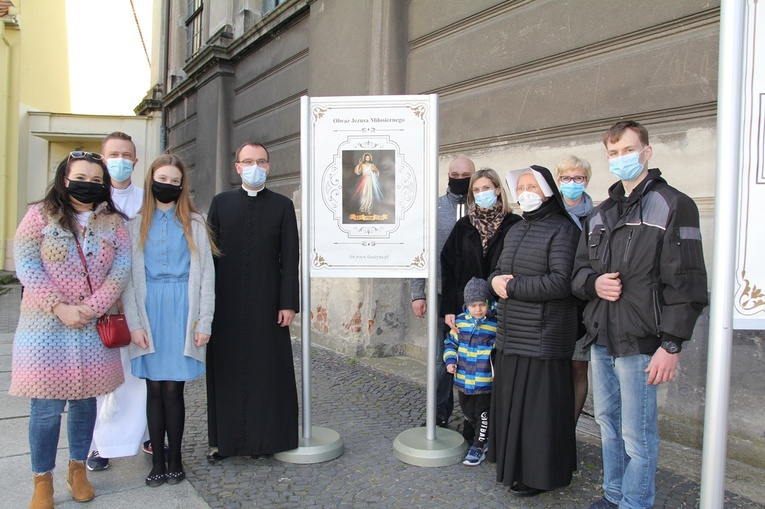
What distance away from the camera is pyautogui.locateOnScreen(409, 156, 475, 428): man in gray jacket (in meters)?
4.03

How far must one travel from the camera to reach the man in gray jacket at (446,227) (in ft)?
13.2

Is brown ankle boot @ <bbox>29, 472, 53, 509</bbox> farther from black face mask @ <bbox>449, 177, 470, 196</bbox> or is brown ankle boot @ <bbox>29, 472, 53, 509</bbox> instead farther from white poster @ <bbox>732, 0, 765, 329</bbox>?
white poster @ <bbox>732, 0, 765, 329</bbox>

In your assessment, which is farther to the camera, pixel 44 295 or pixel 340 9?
pixel 340 9

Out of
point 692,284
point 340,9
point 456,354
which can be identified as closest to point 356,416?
point 456,354

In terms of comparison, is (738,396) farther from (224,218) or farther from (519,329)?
(224,218)

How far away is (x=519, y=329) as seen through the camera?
306 centimetres

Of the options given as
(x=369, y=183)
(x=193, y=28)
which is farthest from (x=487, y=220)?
→ (x=193, y=28)

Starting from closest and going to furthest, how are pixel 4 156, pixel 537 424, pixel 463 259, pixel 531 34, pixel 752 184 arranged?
pixel 752 184 < pixel 537 424 < pixel 463 259 < pixel 531 34 < pixel 4 156

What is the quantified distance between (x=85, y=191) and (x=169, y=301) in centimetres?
70

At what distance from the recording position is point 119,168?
3615 mm

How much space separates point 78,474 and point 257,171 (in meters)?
1.83

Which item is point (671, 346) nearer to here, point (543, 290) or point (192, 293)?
point (543, 290)

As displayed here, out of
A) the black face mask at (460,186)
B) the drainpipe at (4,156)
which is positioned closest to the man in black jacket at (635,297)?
the black face mask at (460,186)

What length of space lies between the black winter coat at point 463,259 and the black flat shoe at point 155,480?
1855 millimetres
